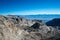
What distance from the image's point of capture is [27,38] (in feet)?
78.2

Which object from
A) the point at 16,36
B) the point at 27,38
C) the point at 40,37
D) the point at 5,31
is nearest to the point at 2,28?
the point at 5,31

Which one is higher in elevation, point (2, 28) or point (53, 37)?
point (2, 28)

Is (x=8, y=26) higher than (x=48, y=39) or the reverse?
higher

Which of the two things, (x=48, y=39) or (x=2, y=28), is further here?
(x=48, y=39)

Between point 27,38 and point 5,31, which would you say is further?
point 27,38

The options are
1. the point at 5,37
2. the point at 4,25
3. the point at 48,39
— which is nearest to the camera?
the point at 5,37

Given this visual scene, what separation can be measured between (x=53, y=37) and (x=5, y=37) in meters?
7.25

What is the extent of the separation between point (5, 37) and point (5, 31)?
107cm

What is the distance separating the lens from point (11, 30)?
22594mm

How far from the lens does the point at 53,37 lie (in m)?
23.8

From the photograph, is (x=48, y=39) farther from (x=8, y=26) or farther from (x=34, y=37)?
(x=8, y=26)

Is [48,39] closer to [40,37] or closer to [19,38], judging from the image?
[40,37]

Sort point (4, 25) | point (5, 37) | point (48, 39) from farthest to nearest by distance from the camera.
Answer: point (48, 39)
point (4, 25)
point (5, 37)

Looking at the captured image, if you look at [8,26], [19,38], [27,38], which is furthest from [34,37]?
[8,26]
